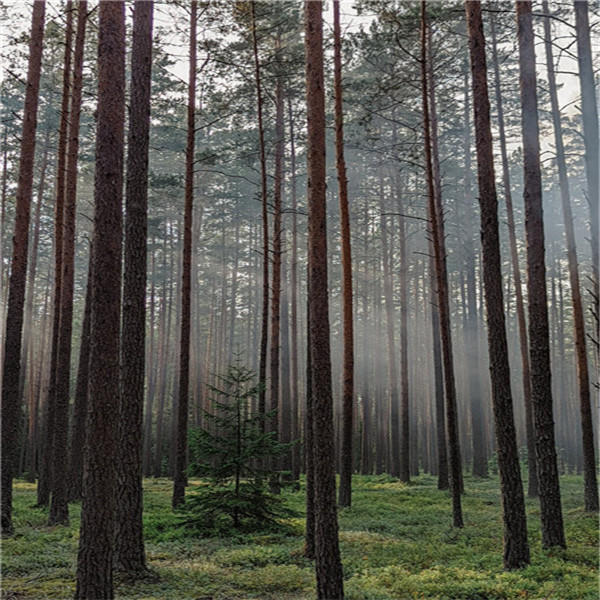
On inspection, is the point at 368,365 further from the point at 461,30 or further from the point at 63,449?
the point at 63,449

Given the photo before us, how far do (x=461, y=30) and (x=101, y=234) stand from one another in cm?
2030

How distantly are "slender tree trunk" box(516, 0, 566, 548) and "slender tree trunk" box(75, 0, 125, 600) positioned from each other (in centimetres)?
672

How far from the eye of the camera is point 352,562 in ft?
29.0

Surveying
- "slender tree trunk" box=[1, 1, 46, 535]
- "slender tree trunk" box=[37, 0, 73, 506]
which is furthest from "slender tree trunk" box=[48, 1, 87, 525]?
"slender tree trunk" box=[1, 1, 46, 535]

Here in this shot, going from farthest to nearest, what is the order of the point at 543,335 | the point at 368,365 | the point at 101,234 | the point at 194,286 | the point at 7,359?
the point at 368,365 < the point at 194,286 < the point at 7,359 < the point at 543,335 < the point at 101,234

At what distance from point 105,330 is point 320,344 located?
2.60m

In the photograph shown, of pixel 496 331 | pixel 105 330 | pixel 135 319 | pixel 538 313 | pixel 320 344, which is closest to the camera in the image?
pixel 105 330

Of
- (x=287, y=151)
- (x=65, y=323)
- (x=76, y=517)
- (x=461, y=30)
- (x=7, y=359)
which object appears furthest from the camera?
(x=287, y=151)

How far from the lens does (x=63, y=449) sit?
12117 mm

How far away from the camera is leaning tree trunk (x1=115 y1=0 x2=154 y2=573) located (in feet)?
25.8

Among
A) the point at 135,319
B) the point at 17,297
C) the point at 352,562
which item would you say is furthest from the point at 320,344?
the point at 17,297

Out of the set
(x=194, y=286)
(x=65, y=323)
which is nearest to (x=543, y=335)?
(x=65, y=323)

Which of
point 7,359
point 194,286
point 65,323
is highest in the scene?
point 194,286

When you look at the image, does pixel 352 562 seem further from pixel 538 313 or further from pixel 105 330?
pixel 105 330
